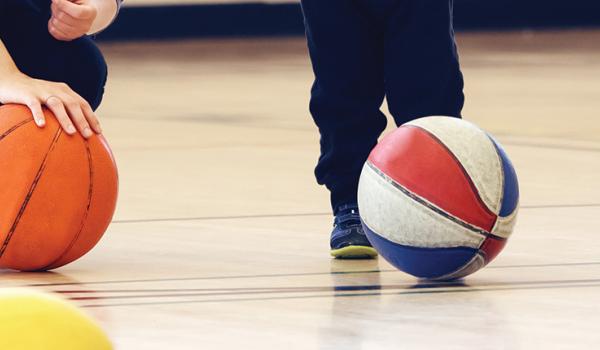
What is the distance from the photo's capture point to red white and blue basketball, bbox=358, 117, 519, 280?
3162 millimetres

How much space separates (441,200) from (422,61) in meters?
0.61

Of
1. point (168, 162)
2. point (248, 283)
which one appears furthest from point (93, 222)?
point (168, 162)

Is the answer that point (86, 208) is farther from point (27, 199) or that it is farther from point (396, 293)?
point (396, 293)

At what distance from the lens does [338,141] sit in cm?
380

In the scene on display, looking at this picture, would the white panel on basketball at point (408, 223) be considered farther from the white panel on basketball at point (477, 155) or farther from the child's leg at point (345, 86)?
the child's leg at point (345, 86)

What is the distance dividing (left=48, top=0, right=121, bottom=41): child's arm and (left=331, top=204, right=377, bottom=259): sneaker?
725mm

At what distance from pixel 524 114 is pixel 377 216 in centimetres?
434

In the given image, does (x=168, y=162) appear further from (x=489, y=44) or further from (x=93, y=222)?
(x=489, y=44)

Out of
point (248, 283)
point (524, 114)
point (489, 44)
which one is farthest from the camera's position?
point (489, 44)

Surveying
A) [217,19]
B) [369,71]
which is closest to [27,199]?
[369,71]

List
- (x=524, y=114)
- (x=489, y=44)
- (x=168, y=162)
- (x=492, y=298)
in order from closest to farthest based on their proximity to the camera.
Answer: (x=492, y=298) → (x=168, y=162) → (x=524, y=114) → (x=489, y=44)

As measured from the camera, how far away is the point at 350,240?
3619mm

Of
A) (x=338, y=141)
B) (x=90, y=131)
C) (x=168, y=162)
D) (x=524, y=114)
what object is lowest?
(x=524, y=114)

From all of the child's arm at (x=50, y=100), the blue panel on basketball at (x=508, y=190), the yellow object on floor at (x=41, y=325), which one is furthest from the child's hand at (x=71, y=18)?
the yellow object on floor at (x=41, y=325)
